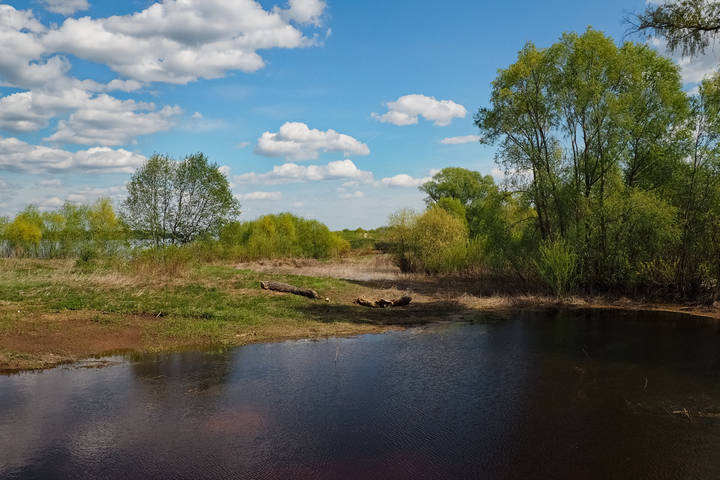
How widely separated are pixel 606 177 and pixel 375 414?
19614 millimetres

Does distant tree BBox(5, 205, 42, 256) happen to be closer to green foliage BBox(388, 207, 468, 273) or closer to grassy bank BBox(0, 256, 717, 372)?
grassy bank BBox(0, 256, 717, 372)

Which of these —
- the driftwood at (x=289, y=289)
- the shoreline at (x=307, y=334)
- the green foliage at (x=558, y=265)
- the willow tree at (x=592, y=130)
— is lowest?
the shoreline at (x=307, y=334)

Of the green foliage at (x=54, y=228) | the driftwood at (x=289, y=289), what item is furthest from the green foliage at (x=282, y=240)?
the driftwood at (x=289, y=289)

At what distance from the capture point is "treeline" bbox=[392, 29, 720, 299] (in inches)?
814

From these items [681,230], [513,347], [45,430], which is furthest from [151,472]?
[681,230]

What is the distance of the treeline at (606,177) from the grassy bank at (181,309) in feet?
6.20

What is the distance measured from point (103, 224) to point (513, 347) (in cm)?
4426

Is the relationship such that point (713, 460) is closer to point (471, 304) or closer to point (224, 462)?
point (224, 462)

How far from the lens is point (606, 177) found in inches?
906

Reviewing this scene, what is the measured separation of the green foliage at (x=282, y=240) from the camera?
49.0 meters

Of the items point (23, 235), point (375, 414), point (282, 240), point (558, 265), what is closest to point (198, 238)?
point (282, 240)

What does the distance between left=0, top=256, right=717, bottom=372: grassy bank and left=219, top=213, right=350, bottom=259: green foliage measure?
22129mm

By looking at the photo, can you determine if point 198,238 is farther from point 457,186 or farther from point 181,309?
point 457,186

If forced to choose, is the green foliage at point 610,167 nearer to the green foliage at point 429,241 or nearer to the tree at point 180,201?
the green foliage at point 429,241
